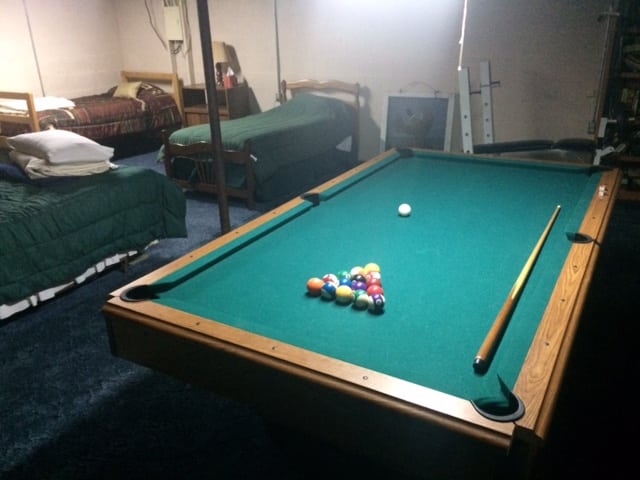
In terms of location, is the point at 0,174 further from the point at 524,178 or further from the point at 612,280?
the point at 612,280

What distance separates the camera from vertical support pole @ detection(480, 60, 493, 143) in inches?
157

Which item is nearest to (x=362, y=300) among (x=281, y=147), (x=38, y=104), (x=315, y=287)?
(x=315, y=287)

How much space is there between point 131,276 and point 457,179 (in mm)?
1888

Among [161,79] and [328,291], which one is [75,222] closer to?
[328,291]

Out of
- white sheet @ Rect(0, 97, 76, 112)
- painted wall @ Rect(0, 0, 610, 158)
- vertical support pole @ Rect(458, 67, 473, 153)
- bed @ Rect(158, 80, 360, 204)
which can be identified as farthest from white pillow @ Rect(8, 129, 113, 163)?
painted wall @ Rect(0, 0, 610, 158)

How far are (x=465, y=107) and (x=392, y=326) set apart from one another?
134 inches

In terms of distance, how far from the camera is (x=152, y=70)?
251 inches

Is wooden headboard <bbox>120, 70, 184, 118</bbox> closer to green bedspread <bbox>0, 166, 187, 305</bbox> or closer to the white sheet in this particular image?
the white sheet

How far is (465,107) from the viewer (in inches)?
164

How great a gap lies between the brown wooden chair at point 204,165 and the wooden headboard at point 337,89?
1602mm

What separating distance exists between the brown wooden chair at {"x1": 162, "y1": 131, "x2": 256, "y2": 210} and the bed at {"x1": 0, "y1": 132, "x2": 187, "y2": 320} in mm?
843

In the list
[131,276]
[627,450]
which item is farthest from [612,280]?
[131,276]

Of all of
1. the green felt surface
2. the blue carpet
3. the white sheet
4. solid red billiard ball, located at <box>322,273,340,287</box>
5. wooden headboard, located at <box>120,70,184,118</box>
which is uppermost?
wooden headboard, located at <box>120,70,184,118</box>

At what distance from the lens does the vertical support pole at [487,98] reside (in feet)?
13.1
